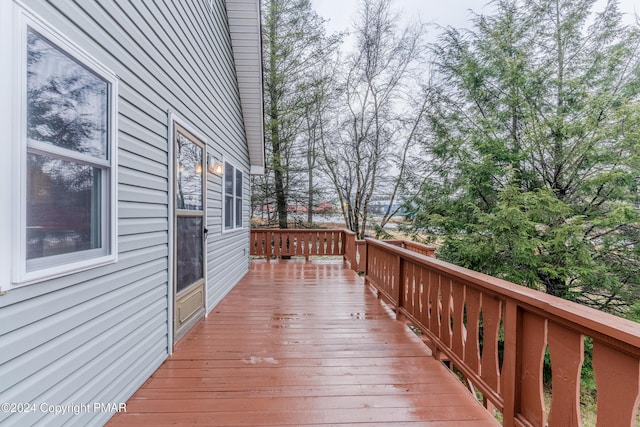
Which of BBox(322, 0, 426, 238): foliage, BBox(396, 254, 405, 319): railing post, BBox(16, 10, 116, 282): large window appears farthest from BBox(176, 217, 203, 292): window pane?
BBox(322, 0, 426, 238): foliage

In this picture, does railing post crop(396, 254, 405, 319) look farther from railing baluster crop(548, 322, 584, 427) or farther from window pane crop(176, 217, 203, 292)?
window pane crop(176, 217, 203, 292)

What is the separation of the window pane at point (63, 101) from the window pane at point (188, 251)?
1320mm

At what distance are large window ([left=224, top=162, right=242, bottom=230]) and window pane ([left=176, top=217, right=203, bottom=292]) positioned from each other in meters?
1.30

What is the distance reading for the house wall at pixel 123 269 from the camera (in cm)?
128

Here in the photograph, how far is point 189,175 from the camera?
3150mm

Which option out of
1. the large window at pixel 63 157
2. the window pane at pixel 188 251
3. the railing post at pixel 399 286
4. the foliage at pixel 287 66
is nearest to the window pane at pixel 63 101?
the large window at pixel 63 157

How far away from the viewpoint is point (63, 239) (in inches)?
57.9

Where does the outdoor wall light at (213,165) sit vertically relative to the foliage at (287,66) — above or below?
below

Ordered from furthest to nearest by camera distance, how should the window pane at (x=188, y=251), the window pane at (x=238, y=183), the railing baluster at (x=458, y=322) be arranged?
1. the window pane at (x=238, y=183)
2. the window pane at (x=188, y=251)
3. the railing baluster at (x=458, y=322)

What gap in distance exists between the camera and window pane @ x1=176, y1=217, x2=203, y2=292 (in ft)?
9.51

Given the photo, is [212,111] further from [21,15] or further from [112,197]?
[21,15]

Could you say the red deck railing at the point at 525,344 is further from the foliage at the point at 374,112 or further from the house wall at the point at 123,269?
the foliage at the point at 374,112

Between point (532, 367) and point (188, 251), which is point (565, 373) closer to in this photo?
point (532, 367)

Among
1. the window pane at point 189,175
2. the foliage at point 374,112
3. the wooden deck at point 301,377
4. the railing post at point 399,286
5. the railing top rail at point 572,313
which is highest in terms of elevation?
the foliage at point 374,112
